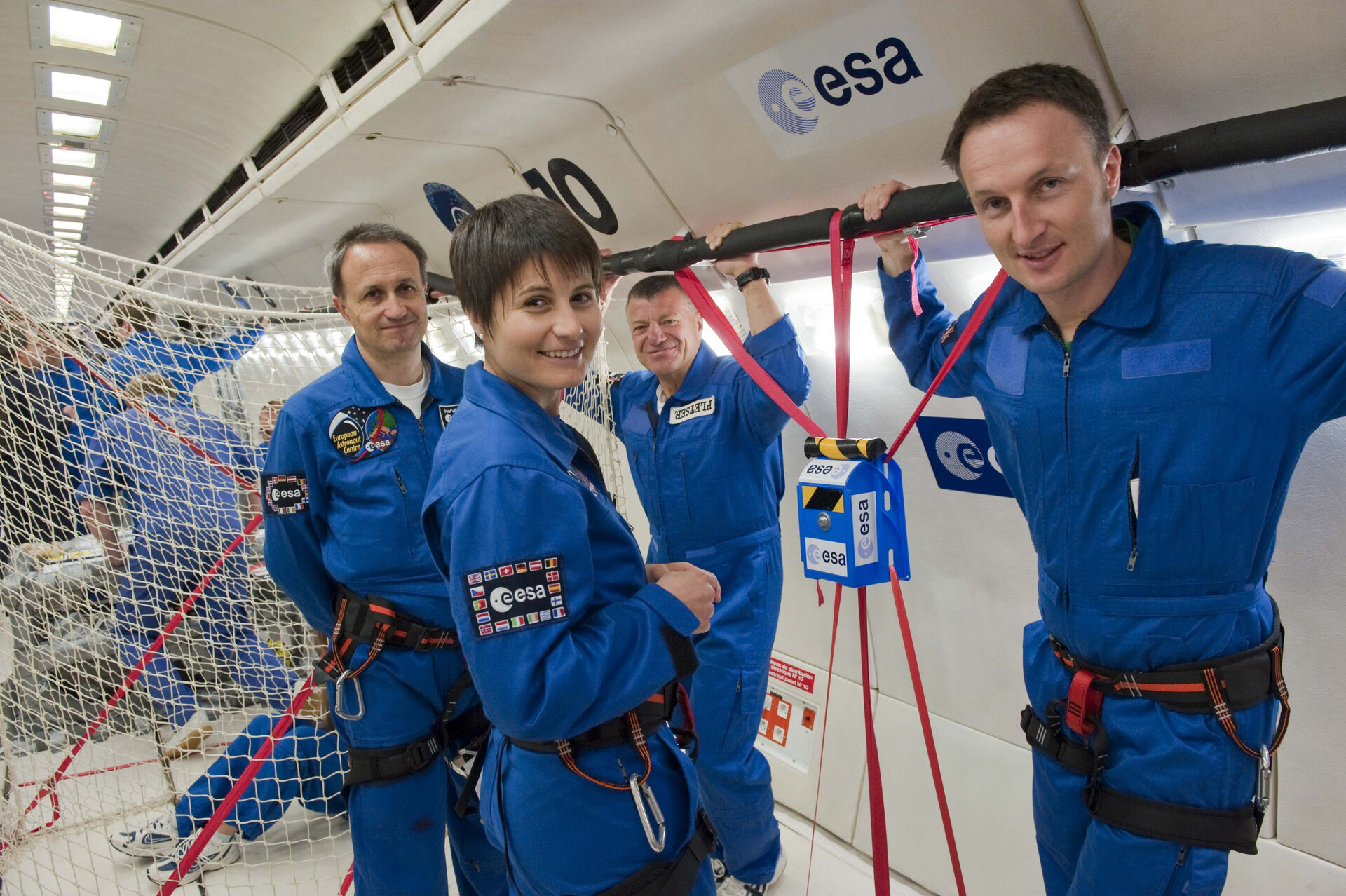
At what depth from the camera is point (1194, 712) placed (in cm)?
151

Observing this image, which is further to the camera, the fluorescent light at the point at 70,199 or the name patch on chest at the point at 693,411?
the fluorescent light at the point at 70,199

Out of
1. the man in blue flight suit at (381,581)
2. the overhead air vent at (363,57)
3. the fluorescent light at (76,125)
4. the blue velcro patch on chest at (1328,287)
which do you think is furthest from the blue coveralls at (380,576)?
the fluorescent light at (76,125)

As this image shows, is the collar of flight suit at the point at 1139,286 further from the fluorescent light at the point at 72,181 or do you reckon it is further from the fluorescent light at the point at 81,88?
the fluorescent light at the point at 72,181

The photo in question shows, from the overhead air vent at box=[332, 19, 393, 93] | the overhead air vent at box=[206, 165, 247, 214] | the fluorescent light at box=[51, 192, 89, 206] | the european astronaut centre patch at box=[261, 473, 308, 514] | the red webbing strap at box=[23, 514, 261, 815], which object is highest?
the fluorescent light at box=[51, 192, 89, 206]

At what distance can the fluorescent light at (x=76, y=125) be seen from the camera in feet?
14.8

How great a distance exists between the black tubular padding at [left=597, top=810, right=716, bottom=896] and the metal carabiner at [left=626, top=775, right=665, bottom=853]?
0.12ft

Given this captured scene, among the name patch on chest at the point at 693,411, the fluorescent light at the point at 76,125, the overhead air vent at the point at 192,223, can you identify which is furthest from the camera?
the overhead air vent at the point at 192,223

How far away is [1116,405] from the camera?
1558mm

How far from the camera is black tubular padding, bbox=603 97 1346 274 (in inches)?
53.1

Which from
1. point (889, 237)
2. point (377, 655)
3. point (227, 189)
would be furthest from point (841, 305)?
point (227, 189)

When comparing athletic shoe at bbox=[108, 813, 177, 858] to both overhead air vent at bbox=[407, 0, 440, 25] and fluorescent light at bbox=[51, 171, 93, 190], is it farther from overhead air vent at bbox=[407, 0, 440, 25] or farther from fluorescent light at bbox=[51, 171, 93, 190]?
fluorescent light at bbox=[51, 171, 93, 190]

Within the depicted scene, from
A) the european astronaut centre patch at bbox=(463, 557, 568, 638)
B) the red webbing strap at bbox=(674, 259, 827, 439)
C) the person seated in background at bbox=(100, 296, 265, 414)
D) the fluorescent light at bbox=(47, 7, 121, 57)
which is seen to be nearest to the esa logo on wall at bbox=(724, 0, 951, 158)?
the red webbing strap at bbox=(674, 259, 827, 439)

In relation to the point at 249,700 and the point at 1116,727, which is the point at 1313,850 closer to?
the point at 1116,727

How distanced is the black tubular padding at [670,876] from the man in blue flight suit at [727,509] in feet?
4.16
